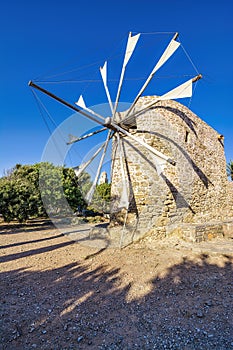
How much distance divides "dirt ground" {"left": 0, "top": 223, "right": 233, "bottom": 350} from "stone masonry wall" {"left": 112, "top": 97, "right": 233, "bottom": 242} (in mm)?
1380

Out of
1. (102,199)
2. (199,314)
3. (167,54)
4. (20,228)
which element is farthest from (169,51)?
(102,199)

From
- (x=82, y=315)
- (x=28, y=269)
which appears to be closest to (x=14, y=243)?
(x=28, y=269)

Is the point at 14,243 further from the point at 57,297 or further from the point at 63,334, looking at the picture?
the point at 63,334

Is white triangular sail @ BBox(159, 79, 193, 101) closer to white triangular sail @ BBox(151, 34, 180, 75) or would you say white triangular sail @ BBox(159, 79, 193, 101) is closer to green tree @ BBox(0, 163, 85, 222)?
white triangular sail @ BBox(151, 34, 180, 75)

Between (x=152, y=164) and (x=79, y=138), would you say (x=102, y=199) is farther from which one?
(x=152, y=164)

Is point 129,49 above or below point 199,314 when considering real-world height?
above

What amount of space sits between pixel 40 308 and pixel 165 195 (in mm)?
5332

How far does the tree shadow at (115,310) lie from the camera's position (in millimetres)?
2445

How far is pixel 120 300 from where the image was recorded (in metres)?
3.46

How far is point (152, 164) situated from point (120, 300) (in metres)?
4.88

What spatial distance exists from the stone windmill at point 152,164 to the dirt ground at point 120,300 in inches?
49.0

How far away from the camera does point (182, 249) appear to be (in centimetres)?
623

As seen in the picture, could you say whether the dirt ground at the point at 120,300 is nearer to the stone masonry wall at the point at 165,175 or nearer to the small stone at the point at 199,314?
the small stone at the point at 199,314

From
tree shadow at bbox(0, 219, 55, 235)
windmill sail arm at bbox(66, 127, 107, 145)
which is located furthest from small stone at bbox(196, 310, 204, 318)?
tree shadow at bbox(0, 219, 55, 235)
